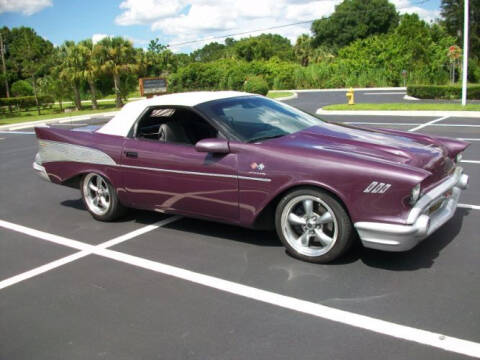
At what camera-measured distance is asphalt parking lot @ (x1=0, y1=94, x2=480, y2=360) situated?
308 centimetres

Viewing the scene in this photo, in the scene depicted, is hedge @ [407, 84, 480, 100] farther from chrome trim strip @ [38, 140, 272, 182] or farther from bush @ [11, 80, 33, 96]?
bush @ [11, 80, 33, 96]

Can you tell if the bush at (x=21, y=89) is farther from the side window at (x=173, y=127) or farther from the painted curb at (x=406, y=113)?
the side window at (x=173, y=127)

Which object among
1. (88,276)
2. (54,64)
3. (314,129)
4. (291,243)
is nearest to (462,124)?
(314,129)

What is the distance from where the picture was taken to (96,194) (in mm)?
5980

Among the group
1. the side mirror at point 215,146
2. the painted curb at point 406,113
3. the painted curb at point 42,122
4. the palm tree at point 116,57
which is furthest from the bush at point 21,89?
the side mirror at point 215,146

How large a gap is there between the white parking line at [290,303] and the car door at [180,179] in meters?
0.58

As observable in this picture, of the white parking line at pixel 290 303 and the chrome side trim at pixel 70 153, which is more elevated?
the chrome side trim at pixel 70 153

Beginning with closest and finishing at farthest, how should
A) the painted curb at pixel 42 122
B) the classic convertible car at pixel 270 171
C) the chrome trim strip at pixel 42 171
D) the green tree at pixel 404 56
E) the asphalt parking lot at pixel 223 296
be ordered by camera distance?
the asphalt parking lot at pixel 223 296
the classic convertible car at pixel 270 171
the chrome trim strip at pixel 42 171
the painted curb at pixel 42 122
the green tree at pixel 404 56

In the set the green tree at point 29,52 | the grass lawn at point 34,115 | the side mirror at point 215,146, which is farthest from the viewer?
the green tree at point 29,52

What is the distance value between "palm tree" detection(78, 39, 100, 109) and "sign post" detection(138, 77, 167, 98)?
9829mm

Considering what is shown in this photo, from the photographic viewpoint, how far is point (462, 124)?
13.7m

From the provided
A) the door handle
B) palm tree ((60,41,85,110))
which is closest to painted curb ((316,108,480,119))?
the door handle

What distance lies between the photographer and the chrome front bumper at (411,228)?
3717 millimetres

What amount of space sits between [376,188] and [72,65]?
3323cm
